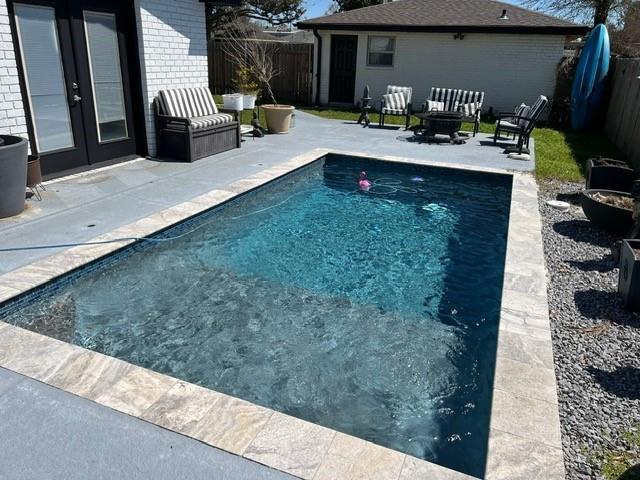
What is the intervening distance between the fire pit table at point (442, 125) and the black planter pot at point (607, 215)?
5145mm

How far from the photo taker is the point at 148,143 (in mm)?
7801

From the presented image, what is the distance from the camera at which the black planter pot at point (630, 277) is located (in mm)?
3520

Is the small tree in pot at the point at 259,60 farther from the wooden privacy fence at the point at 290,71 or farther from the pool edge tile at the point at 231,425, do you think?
the pool edge tile at the point at 231,425

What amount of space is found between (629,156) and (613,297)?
19.6ft

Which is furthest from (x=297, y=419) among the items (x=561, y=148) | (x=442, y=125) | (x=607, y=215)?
(x=561, y=148)

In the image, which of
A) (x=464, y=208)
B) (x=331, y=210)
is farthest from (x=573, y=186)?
(x=331, y=210)

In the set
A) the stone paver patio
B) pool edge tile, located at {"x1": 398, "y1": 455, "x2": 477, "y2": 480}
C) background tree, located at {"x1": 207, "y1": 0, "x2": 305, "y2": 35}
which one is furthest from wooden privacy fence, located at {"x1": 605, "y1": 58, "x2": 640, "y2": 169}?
background tree, located at {"x1": 207, "y1": 0, "x2": 305, "y2": 35}

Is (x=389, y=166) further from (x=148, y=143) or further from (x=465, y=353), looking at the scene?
(x=465, y=353)

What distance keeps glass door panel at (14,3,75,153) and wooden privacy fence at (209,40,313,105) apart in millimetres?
10863

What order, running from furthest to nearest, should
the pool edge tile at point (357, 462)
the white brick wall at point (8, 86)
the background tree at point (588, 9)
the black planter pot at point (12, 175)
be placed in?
the background tree at point (588, 9), the white brick wall at point (8, 86), the black planter pot at point (12, 175), the pool edge tile at point (357, 462)

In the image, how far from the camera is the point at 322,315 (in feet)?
12.5

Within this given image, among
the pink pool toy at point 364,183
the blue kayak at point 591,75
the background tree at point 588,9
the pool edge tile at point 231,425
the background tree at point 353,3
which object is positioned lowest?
the pink pool toy at point 364,183

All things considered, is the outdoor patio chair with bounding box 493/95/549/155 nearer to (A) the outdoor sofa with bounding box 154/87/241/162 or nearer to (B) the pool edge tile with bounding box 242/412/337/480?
(A) the outdoor sofa with bounding box 154/87/241/162

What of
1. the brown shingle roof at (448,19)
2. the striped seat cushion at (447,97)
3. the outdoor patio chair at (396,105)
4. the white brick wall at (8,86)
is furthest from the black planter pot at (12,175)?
the brown shingle roof at (448,19)
